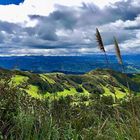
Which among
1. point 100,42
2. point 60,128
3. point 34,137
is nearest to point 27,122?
point 34,137

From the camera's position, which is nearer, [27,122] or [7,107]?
[27,122]

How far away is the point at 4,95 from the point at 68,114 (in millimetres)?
1376

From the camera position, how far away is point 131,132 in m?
6.37

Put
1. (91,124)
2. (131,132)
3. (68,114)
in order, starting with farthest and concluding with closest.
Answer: (68,114) < (91,124) < (131,132)

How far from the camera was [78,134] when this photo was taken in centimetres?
689

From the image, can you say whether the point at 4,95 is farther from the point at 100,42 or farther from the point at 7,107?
the point at 100,42

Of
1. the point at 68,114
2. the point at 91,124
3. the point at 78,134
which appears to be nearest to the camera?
the point at 78,134

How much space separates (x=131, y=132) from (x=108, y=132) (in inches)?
20.9

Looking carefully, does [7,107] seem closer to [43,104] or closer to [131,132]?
[43,104]

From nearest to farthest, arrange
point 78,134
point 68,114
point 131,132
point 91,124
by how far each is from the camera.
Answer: point 131,132 < point 78,134 < point 91,124 < point 68,114

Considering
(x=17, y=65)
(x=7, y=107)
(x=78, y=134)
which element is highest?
(x=17, y=65)

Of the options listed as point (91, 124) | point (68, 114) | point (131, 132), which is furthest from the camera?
point (68, 114)

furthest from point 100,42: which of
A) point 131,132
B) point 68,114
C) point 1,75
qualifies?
point 1,75

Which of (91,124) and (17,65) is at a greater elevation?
(17,65)
